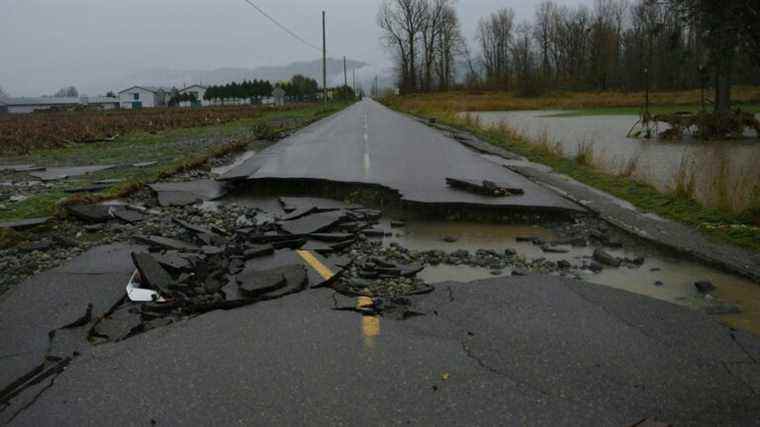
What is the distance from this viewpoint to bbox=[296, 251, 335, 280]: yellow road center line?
18.3ft

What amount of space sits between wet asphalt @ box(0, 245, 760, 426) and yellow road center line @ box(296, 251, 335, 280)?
19.0 inches

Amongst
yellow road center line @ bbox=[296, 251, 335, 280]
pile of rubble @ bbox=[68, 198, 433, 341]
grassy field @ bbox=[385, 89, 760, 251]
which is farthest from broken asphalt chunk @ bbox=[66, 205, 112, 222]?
grassy field @ bbox=[385, 89, 760, 251]

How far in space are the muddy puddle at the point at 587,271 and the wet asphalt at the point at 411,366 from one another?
0.54 meters

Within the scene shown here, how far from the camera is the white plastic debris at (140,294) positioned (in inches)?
199

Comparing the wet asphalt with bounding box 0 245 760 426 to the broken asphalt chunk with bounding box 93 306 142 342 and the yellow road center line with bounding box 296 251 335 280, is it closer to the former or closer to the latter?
the broken asphalt chunk with bounding box 93 306 142 342

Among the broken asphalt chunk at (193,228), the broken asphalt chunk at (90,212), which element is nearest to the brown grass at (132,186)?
the broken asphalt chunk at (90,212)

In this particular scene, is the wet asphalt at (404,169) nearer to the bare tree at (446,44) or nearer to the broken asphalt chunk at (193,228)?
the broken asphalt chunk at (193,228)

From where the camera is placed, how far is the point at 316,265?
5934 mm

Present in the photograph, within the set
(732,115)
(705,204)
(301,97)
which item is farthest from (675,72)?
(301,97)

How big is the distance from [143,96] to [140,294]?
563ft

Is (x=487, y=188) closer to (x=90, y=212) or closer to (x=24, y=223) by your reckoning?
(x=90, y=212)

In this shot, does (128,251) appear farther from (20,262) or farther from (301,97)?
(301,97)

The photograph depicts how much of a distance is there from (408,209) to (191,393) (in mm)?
5928

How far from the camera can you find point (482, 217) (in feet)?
28.1
